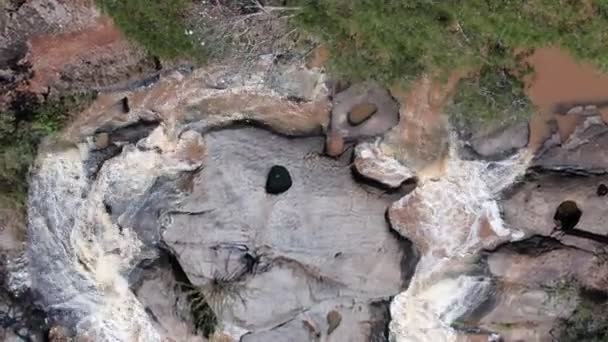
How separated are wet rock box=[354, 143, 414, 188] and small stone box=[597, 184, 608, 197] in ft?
6.00

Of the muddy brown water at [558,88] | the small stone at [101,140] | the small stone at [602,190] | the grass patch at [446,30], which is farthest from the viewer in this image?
the small stone at [101,140]

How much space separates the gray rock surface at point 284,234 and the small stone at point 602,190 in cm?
201

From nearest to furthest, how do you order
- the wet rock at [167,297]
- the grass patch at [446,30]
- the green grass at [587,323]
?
the grass patch at [446,30], the green grass at [587,323], the wet rock at [167,297]

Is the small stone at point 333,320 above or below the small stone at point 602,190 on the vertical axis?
below

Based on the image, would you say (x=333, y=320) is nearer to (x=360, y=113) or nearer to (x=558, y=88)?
(x=360, y=113)

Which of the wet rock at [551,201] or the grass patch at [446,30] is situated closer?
the grass patch at [446,30]

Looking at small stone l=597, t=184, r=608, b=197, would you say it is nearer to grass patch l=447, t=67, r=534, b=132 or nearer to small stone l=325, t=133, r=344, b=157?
grass patch l=447, t=67, r=534, b=132

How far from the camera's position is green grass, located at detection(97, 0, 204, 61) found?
24.7 feet

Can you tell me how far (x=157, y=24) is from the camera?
764 centimetres

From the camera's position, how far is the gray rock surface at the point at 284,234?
7758 mm

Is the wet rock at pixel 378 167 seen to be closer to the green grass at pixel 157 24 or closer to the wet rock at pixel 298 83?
the wet rock at pixel 298 83

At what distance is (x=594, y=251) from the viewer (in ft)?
24.3

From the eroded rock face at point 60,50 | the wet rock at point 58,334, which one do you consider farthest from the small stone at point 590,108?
the wet rock at point 58,334

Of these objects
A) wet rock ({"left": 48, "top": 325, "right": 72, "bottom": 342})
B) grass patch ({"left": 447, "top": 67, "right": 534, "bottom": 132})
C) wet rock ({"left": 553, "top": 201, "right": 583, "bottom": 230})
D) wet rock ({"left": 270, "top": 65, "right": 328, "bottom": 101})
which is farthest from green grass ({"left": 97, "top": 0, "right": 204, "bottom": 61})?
wet rock ({"left": 553, "top": 201, "right": 583, "bottom": 230})
